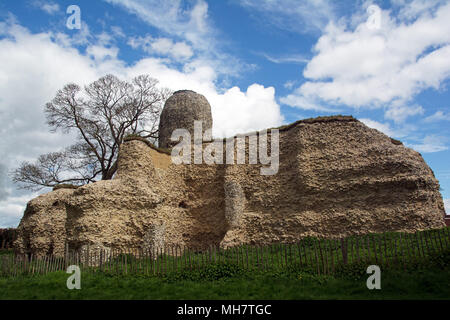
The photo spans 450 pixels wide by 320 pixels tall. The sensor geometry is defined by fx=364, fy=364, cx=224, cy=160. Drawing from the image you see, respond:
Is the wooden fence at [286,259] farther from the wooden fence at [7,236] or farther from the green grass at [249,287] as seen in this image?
the wooden fence at [7,236]

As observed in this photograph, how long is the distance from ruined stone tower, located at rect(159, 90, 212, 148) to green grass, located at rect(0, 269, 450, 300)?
14.5 metres

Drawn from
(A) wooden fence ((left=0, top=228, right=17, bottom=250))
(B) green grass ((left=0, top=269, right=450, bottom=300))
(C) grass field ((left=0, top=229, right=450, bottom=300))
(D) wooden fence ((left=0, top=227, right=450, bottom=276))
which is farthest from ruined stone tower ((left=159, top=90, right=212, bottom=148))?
(B) green grass ((left=0, top=269, right=450, bottom=300))

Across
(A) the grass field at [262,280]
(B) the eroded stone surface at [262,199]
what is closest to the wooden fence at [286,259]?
(A) the grass field at [262,280]

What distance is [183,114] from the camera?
81.8ft

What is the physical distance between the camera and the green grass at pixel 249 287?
856 centimetres

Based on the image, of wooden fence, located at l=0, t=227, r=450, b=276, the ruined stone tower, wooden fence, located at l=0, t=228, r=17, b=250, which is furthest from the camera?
wooden fence, located at l=0, t=228, r=17, b=250

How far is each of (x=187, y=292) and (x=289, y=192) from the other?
29.0ft

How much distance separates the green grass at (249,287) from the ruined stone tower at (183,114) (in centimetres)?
1454

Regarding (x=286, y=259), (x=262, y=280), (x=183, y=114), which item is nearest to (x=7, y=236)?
(x=183, y=114)

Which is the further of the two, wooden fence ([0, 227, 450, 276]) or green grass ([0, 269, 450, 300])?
wooden fence ([0, 227, 450, 276])

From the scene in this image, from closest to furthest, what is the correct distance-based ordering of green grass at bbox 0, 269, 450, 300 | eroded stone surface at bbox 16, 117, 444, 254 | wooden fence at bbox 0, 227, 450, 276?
green grass at bbox 0, 269, 450, 300
wooden fence at bbox 0, 227, 450, 276
eroded stone surface at bbox 16, 117, 444, 254

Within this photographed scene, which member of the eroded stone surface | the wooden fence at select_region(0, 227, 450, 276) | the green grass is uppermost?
the eroded stone surface

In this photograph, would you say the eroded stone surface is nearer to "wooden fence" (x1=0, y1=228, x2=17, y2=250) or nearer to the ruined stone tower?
the ruined stone tower

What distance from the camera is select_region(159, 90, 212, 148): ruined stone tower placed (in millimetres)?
24750
